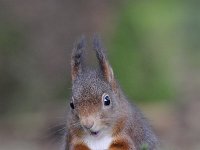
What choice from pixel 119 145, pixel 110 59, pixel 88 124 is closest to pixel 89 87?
pixel 88 124

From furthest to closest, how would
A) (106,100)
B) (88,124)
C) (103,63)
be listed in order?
1. (103,63)
2. (106,100)
3. (88,124)

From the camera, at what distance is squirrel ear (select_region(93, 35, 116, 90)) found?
6578 mm

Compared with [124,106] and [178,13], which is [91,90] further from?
[178,13]

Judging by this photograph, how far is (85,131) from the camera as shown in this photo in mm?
6434

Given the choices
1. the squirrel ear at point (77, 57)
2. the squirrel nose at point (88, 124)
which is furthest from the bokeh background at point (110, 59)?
the squirrel nose at point (88, 124)

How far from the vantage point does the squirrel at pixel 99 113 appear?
637cm

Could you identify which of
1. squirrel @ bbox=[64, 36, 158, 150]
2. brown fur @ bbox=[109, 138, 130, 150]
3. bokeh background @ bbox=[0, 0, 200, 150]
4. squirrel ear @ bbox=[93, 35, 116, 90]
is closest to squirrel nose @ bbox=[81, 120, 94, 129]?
squirrel @ bbox=[64, 36, 158, 150]

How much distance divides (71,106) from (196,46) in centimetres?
697

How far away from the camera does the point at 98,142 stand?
254 inches

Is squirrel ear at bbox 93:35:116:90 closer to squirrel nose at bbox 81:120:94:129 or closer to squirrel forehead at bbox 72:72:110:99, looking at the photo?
squirrel forehead at bbox 72:72:110:99

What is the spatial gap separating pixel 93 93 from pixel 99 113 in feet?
0.46

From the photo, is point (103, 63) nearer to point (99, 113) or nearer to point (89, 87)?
point (89, 87)

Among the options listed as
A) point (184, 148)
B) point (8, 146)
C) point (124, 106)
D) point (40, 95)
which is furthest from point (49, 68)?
point (124, 106)

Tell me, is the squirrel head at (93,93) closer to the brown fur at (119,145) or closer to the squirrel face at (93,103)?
the squirrel face at (93,103)
